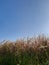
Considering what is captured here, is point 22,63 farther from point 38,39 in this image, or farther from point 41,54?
point 38,39

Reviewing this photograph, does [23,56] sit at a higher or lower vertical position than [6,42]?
lower

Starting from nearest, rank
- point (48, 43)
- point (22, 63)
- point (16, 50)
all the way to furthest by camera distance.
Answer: point (22, 63) < point (16, 50) < point (48, 43)

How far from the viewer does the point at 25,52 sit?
8797 millimetres

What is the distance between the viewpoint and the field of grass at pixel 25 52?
8391 mm

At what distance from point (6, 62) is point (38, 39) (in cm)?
218

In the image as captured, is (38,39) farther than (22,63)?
Yes

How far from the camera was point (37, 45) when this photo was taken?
9281 millimetres

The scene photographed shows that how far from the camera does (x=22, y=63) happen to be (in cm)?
816

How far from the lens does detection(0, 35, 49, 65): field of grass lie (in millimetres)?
8391

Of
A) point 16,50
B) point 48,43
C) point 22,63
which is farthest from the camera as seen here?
point 48,43

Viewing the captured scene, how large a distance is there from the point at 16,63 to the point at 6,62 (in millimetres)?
459

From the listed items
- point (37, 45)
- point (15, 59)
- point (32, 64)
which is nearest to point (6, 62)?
point (15, 59)

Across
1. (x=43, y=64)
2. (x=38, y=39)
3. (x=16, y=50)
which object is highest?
(x=38, y=39)


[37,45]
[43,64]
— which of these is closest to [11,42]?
[37,45]
